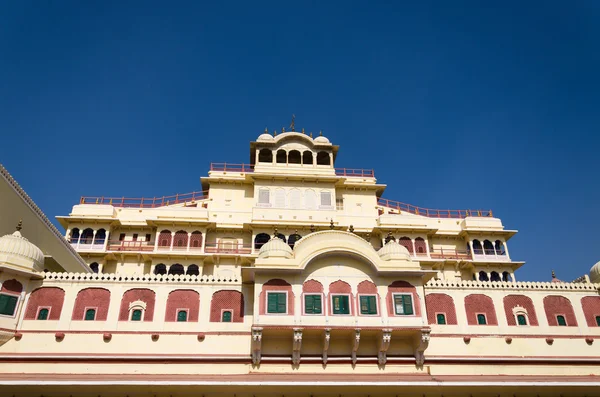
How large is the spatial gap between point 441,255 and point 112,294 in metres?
26.2

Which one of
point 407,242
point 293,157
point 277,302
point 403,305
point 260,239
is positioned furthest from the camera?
point 293,157

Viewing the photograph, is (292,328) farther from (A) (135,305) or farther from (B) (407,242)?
(B) (407,242)

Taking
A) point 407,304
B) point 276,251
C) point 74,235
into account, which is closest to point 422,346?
point 407,304

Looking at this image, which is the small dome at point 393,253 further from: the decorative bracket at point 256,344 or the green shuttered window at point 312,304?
the decorative bracket at point 256,344

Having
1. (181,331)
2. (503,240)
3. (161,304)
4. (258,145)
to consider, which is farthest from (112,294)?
(503,240)

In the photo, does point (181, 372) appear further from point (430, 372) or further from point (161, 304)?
point (430, 372)

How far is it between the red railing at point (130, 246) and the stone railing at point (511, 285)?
2236 centimetres

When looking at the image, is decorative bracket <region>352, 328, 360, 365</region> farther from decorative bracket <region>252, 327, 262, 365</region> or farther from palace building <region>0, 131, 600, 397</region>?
decorative bracket <region>252, 327, 262, 365</region>

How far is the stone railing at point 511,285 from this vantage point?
24578 millimetres

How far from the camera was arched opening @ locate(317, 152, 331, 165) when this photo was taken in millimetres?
42869

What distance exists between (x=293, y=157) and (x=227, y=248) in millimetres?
10701

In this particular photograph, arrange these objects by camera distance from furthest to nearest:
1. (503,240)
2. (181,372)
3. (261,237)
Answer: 1. (503,240)
2. (261,237)
3. (181,372)

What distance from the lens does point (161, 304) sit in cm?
2275

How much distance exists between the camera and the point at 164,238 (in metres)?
37.3
